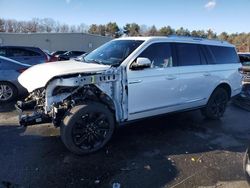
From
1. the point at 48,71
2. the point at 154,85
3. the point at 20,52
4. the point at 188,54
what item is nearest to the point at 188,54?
the point at 188,54

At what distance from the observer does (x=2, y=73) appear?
26.2 feet

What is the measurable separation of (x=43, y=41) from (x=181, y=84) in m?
38.9

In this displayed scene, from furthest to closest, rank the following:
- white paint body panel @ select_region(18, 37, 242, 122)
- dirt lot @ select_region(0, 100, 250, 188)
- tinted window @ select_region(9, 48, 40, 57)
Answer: tinted window @ select_region(9, 48, 40, 57)
white paint body panel @ select_region(18, 37, 242, 122)
dirt lot @ select_region(0, 100, 250, 188)

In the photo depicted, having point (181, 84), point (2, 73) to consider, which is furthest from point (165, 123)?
point (2, 73)

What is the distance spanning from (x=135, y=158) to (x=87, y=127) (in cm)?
94

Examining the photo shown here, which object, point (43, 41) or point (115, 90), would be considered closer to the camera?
point (115, 90)

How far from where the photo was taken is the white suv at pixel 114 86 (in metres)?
4.46

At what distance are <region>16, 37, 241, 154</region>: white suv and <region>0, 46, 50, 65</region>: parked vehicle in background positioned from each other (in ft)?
20.1

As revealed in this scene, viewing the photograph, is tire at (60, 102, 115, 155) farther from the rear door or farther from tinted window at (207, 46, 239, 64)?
tinted window at (207, 46, 239, 64)

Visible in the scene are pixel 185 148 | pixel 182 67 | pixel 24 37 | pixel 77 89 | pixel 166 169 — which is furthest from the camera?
pixel 24 37

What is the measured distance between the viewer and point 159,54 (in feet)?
17.8

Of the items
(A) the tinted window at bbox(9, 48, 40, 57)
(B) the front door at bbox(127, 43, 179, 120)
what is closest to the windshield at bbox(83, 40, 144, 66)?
(B) the front door at bbox(127, 43, 179, 120)

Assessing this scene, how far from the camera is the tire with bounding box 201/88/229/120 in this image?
6852 mm

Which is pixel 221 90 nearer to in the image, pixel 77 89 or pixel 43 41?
pixel 77 89
